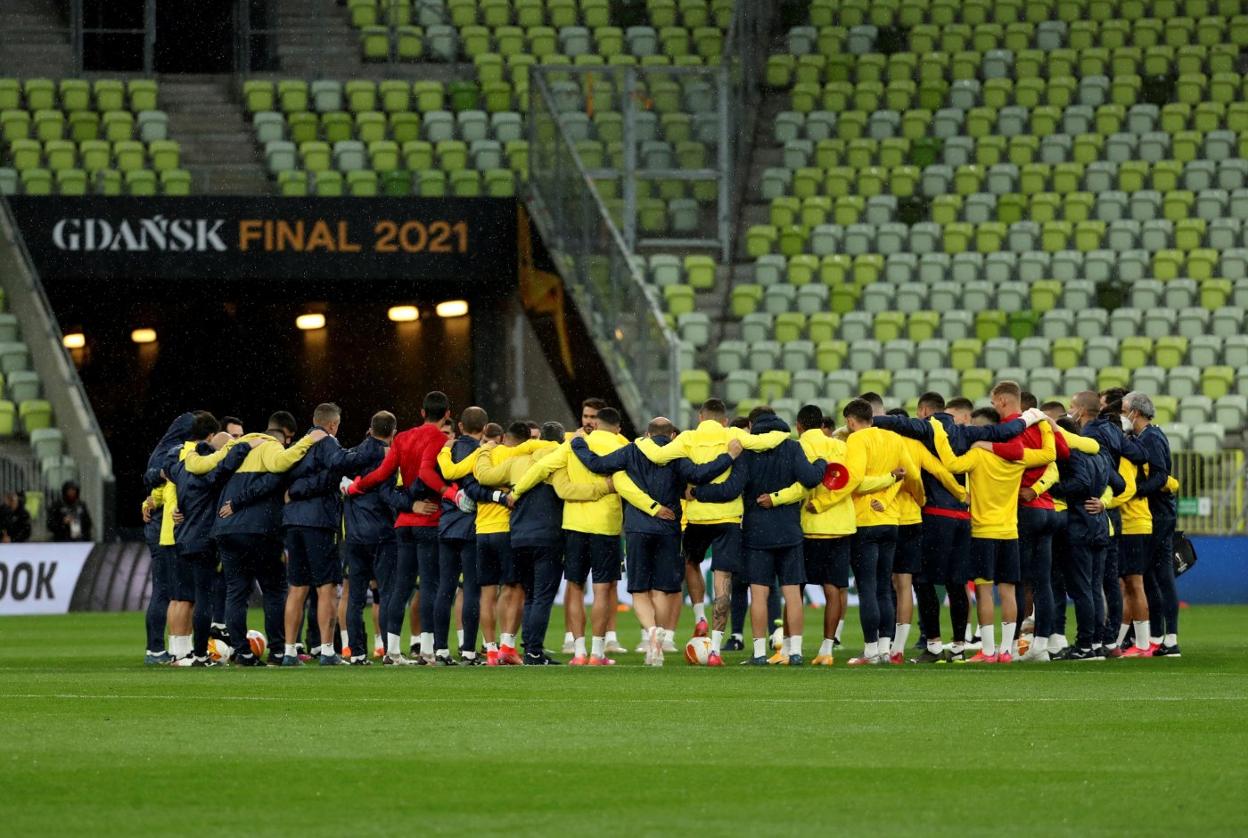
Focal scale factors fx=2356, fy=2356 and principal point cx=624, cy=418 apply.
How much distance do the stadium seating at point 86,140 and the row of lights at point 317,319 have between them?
347cm

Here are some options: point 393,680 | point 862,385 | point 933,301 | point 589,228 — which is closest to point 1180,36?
point 933,301

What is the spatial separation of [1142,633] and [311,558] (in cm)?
653

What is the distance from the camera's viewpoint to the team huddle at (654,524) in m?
17.5

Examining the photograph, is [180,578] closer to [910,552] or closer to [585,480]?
[585,480]

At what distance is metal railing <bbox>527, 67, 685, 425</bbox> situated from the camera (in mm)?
28766

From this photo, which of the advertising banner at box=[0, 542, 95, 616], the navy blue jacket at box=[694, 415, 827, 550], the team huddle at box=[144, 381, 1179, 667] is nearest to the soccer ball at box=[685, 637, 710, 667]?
the team huddle at box=[144, 381, 1179, 667]

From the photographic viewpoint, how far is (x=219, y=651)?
1836 cm

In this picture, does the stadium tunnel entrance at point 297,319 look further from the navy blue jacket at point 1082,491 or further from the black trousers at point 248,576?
the navy blue jacket at point 1082,491

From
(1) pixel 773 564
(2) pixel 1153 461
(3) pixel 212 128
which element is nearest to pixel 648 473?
(1) pixel 773 564

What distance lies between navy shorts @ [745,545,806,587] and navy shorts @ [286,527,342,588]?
3.13 meters

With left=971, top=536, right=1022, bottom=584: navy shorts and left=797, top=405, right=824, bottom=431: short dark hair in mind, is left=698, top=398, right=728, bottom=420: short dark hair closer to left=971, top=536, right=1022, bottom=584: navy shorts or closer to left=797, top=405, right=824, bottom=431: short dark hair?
left=797, top=405, right=824, bottom=431: short dark hair

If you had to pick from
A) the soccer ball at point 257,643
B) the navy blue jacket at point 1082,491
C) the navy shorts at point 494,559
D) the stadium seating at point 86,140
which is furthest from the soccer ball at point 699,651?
the stadium seating at point 86,140

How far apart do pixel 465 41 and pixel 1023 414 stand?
71.9 feet

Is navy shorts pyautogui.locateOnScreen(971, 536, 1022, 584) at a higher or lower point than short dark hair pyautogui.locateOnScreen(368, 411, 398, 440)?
lower
